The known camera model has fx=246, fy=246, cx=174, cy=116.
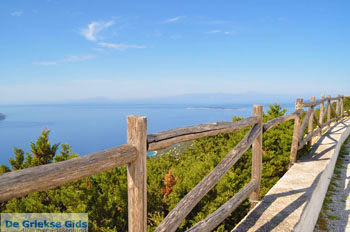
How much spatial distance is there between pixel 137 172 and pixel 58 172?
0.58 metres

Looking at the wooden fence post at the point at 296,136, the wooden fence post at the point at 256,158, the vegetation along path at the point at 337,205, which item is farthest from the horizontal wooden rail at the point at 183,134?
the wooden fence post at the point at 296,136

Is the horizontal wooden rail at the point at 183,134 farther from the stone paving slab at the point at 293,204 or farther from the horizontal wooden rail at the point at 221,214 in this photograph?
the stone paving slab at the point at 293,204

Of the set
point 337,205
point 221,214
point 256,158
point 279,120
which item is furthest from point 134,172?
point 337,205

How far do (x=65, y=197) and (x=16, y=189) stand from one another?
3837 millimetres

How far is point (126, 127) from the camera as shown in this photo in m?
1.79

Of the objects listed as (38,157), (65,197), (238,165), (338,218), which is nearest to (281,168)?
(238,165)

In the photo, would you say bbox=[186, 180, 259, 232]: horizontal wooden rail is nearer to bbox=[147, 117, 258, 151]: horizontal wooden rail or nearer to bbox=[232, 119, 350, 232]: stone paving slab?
bbox=[232, 119, 350, 232]: stone paving slab

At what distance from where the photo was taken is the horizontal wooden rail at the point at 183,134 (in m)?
1.89

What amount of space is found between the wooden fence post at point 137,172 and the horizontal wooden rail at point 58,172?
58 mm

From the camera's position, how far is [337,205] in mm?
4848

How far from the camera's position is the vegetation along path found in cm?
416

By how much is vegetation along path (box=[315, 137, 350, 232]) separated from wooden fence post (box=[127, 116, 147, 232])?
3.66 m

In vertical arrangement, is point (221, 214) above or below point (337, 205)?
above

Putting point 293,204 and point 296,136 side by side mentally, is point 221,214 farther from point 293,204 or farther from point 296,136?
point 296,136
